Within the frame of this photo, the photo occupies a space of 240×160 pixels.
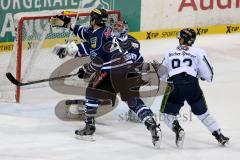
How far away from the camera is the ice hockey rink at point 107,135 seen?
6.90 metres

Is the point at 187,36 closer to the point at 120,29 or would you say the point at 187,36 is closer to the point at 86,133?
the point at 120,29

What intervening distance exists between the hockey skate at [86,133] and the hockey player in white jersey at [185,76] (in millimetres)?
706

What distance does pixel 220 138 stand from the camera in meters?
7.22

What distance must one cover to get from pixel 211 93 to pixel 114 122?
5.75 feet

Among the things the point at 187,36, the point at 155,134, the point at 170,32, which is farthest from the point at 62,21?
the point at 170,32

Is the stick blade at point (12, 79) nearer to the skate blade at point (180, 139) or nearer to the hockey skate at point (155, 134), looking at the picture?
the hockey skate at point (155, 134)

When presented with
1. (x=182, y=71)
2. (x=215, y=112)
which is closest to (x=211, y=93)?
(x=215, y=112)

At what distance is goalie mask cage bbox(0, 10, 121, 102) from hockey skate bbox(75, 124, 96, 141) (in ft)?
4.82

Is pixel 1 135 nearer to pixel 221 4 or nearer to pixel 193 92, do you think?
pixel 193 92

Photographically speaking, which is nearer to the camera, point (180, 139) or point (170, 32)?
point (180, 139)

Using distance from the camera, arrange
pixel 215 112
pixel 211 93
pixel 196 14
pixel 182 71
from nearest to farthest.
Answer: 1. pixel 182 71
2. pixel 215 112
3. pixel 211 93
4. pixel 196 14

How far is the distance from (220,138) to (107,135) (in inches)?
41.8

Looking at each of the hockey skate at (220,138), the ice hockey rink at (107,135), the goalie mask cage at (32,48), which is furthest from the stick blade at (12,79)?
the hockey skate at (220,138)

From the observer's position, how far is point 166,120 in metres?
7.27
